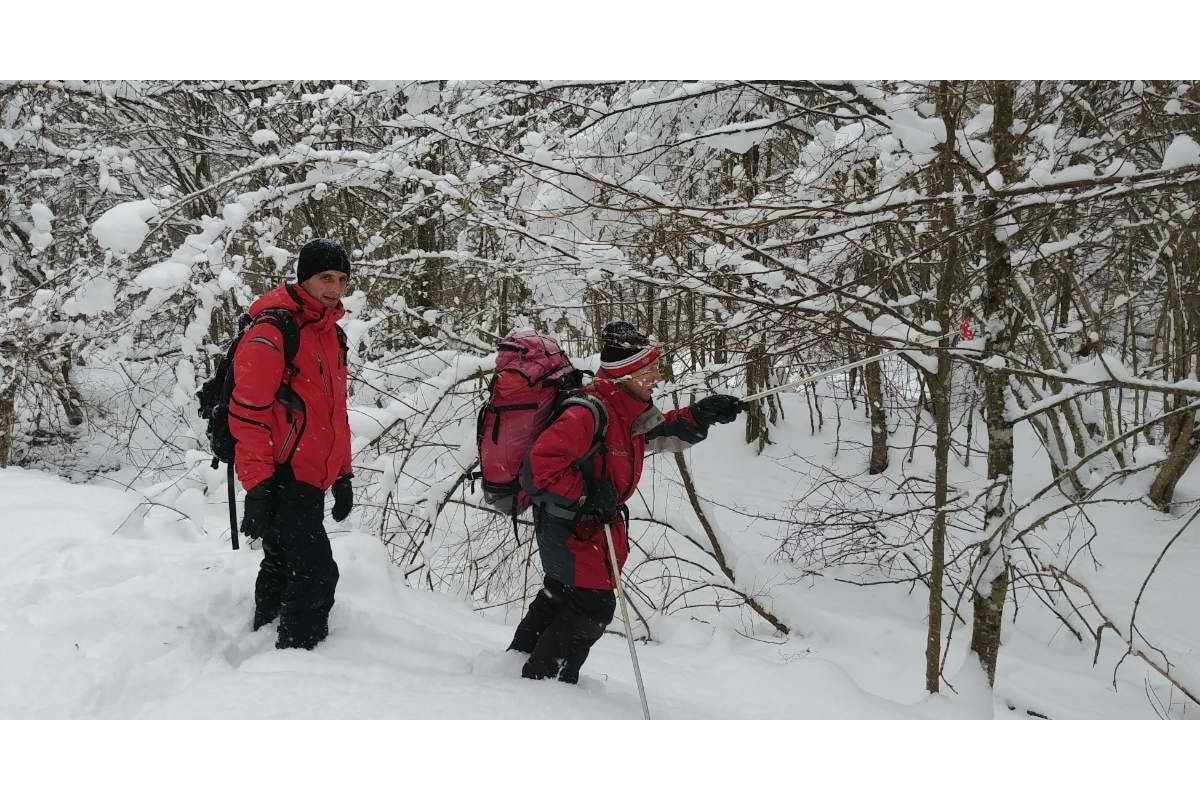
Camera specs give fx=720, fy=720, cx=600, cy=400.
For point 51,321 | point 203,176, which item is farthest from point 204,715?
point 203,176

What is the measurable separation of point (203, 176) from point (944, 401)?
9.64m

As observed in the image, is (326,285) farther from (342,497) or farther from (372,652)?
(372,652)

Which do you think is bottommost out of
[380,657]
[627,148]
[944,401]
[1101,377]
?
[380,657]

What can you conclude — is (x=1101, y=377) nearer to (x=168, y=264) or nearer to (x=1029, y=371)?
(x=1029, y=371)

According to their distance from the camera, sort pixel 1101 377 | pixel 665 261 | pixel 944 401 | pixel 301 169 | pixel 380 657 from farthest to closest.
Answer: pixel 301 169
pixel 665 261
pixel 944 401
pixel 380 657
pixel 1101 377

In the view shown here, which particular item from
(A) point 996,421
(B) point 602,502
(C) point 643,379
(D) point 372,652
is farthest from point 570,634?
(A) point 996,421

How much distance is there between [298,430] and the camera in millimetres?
2861

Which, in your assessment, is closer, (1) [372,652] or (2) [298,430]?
(2) [298,430]

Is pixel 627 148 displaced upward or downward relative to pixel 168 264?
upward

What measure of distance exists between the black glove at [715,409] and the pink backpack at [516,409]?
608mm

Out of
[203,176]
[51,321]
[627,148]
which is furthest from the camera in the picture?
[203,176]

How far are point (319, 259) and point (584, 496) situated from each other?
1.41m

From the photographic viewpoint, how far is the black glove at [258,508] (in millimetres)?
2781

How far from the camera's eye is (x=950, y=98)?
11.1 feet
